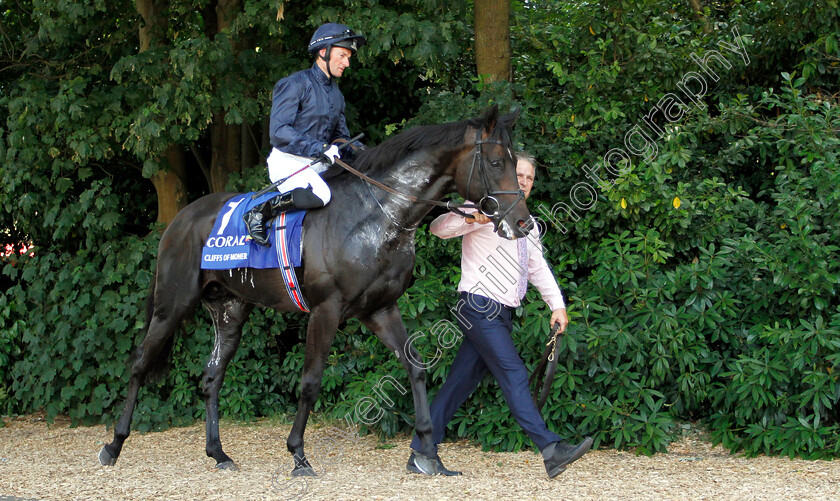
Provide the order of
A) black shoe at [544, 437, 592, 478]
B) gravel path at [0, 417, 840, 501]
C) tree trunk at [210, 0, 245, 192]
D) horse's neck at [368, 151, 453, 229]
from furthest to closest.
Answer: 1. tree trunk at [210, 0, 245, 192]
2. horse's neck at [368, 151, 453, 229]
3. gravel path at [0, 417, 840, 501]
4. black shoe at [544, 437, 592, 478]

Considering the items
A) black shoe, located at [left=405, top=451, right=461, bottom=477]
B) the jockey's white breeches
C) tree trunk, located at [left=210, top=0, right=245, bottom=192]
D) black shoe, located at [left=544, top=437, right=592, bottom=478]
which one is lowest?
black shoe, located at [left=405, top=451, right=461, bottom=477]

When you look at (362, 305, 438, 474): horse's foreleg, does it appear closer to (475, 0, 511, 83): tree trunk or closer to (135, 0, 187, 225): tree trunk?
(475, 0, 511, 83): tree trunk

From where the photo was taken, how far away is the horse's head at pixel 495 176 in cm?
455

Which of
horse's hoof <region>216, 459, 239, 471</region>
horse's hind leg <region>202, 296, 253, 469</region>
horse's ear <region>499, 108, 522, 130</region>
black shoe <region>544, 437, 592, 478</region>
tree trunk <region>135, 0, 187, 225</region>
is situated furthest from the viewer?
tree trunk <region>135, 0, 187, 225</region>

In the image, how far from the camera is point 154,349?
6.08 meters

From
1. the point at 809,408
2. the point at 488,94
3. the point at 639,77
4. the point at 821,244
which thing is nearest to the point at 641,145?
the point at 639,77

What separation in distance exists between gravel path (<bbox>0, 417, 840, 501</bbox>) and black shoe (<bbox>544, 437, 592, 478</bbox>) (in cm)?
15

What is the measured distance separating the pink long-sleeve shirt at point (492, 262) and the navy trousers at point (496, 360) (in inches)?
2.8

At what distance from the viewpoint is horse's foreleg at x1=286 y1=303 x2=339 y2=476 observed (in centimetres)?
505

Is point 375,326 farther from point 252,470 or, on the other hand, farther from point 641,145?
point 641,145

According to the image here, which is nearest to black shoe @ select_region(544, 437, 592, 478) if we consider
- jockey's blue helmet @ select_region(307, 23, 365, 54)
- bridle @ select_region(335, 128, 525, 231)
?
Result: bridle @ select_region(335, 128, 525, 231)

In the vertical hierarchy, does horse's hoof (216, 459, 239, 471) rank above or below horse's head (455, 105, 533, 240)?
below

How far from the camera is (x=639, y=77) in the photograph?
24.0 ft

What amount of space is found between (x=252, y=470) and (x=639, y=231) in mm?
3450
